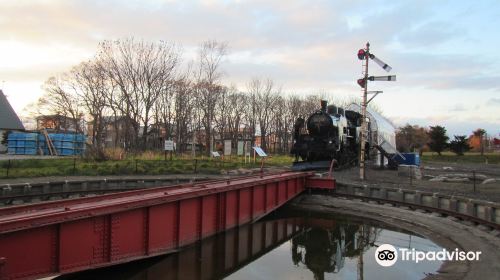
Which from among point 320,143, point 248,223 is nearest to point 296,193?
point 248,223

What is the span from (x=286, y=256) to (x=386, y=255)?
2.57m

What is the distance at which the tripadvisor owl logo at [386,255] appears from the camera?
11094mm

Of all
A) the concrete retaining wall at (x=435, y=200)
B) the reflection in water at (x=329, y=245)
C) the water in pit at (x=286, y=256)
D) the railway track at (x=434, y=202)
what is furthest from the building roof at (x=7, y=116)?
the reflection in water at (x=329, y=245)

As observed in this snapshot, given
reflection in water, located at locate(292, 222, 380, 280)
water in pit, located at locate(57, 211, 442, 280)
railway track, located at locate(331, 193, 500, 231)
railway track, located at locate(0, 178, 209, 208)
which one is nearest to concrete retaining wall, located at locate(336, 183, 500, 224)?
railway track, located at locate(331, 193, 500, 231)

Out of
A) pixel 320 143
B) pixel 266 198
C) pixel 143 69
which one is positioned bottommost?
pixel 266 198

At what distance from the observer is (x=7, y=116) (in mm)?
57375

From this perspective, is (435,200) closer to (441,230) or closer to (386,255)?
(441,230)

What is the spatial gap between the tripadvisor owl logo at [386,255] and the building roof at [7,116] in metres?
55.6

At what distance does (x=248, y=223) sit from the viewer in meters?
15.3

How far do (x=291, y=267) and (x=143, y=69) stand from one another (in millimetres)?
45332

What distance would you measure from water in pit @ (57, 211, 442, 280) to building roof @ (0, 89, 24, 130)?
51.1m

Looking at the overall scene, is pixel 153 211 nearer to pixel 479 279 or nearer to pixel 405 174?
pixel 479 279

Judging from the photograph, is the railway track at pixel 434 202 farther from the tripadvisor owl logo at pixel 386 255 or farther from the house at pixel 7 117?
the house at pixel 7 117

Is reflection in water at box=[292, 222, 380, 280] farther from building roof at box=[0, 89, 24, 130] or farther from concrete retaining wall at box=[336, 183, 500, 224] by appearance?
building roof at box=[0, 89, 24, 130]
